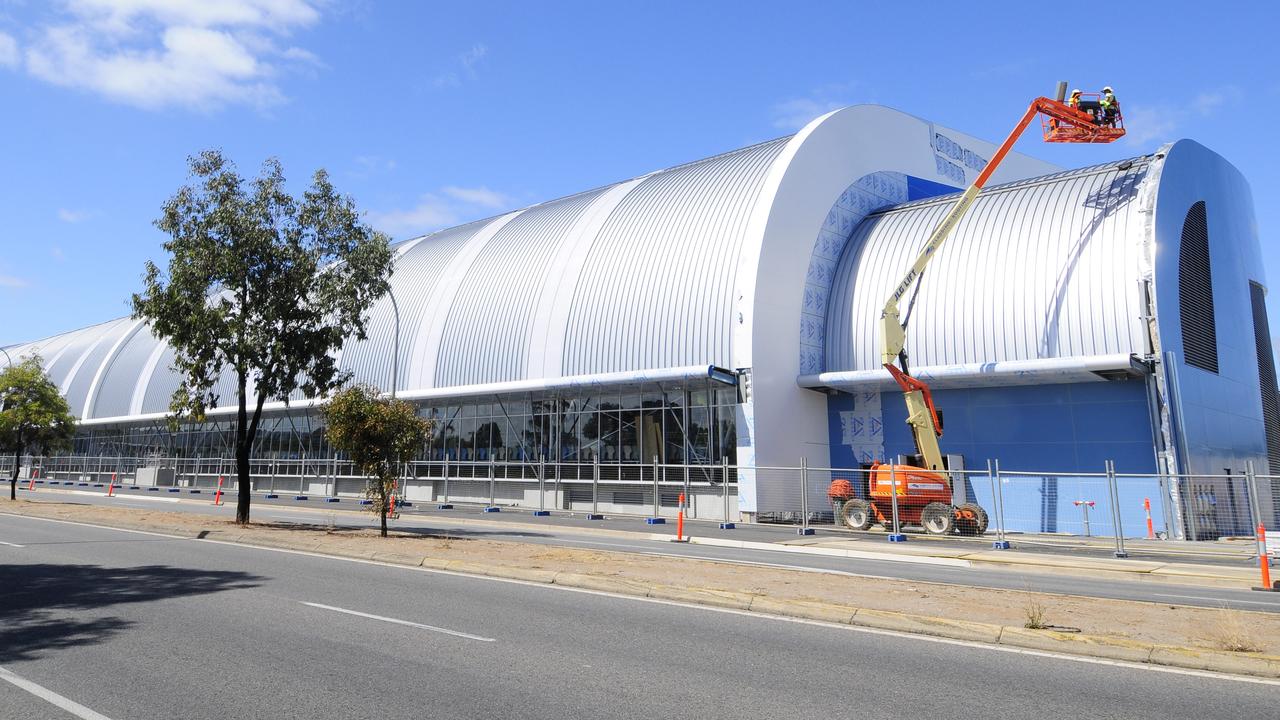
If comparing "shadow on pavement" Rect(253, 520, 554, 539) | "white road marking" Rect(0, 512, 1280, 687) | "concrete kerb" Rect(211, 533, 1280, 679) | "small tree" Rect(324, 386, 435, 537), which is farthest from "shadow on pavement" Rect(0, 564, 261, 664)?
"shadow on pavement" Rect(253, 520, 554, 539)

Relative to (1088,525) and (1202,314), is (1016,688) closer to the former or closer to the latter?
(1088,525)

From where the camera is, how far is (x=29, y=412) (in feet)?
123

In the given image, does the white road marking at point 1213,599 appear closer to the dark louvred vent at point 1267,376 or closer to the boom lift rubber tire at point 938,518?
the boom lift rubber tire at point 938,518

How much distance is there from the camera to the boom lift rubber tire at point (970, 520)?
2516 centimetres

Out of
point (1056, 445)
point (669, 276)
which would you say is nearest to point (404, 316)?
point (669, 276)

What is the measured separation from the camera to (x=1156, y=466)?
2662cm

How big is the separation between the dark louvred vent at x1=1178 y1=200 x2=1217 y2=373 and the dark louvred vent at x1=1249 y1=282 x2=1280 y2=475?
22.9ft

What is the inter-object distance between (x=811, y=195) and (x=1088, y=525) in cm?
1731

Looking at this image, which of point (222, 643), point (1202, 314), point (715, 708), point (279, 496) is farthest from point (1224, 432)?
point (279, 496)

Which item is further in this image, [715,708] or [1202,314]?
[1202,314]

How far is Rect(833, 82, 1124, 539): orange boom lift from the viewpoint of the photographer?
25.5m

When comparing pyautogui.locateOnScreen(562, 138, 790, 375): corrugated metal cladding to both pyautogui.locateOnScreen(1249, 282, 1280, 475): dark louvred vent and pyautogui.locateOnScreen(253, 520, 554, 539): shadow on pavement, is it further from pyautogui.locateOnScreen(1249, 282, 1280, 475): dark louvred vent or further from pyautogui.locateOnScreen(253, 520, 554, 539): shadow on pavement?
pyautogui.locateOnScreen(1249, 282, 1280, 475): dark louvred vent

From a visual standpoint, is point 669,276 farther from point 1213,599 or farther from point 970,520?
point 1213,599

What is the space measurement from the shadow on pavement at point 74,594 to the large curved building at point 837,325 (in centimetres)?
2006
